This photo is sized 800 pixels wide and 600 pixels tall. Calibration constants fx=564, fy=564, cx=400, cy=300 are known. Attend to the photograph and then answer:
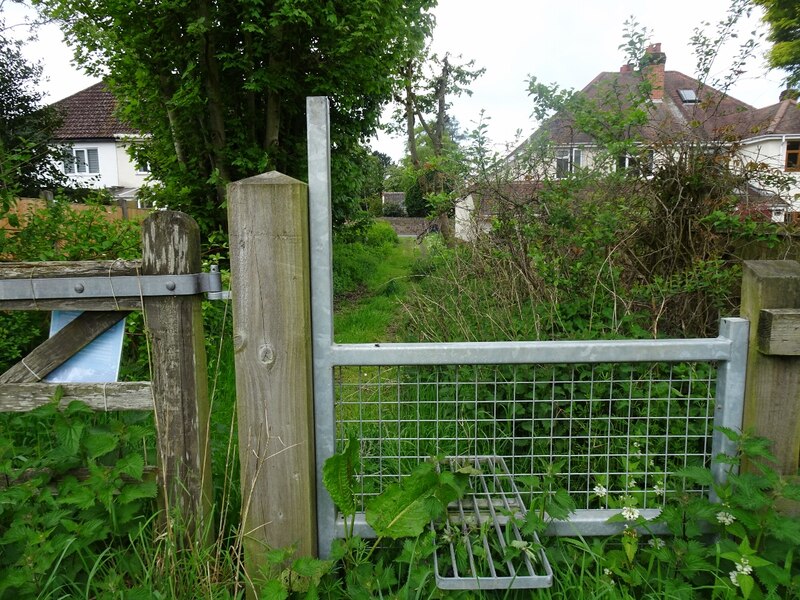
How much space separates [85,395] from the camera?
6.84 feet

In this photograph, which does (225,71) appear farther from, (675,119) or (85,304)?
(85,304)

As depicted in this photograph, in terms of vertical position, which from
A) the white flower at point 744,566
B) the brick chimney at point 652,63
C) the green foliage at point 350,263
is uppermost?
the brick chimney at point 652,63

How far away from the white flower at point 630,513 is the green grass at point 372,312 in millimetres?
3495

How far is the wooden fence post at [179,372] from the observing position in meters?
2.02

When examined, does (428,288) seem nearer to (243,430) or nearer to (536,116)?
(536,116)

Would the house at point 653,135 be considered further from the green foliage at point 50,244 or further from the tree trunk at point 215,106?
the tree trunk at point 215,106

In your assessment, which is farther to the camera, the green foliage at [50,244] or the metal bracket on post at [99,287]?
the green foliage at [50,244]

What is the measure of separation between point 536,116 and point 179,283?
3625mm

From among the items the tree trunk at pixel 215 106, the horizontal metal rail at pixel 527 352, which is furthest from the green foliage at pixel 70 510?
the tree trunk at pixel 215 106

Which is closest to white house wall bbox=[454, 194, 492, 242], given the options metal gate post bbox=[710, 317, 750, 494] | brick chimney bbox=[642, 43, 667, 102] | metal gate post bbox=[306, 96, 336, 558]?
brick chimney bbox=[642, 43, 667, 102]

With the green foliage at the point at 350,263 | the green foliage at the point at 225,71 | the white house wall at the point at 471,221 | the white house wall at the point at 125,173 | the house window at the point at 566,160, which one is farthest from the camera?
the white house wall at the point at 125,173

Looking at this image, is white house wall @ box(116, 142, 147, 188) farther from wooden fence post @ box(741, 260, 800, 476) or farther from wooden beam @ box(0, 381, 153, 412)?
wooden fence post @ box(741, 260, 800, 476)

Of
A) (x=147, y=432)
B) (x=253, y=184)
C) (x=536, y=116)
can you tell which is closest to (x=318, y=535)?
(x=147, y=432)

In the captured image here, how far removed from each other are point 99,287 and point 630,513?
207 cm
